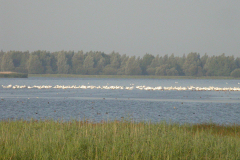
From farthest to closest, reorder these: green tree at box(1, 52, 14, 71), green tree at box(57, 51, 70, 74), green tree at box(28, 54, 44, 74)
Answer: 1. green tree at box(57, 51, 70, 74)
2. green tree at box(28, 54, 44, 74)
3. green tree at box(1, 52, 14, 71)

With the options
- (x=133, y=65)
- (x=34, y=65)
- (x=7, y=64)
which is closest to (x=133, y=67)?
(x=133, y=65)

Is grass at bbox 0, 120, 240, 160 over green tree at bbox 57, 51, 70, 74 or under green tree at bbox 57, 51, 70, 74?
under

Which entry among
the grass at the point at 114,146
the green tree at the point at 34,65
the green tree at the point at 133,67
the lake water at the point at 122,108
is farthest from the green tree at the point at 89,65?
the grass at the point at 114,146

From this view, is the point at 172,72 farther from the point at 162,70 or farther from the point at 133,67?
the point at 133,67

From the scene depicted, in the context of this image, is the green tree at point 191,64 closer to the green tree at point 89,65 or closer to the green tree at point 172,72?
the green tree at point 172,72

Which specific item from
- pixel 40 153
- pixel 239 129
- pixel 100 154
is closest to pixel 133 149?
pixel 100 154

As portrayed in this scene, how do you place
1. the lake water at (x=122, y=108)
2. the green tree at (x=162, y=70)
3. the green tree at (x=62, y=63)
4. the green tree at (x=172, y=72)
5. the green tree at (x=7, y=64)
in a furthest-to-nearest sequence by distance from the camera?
the green tree at (x=172, y=72) → the green tree at (x=162, y=70) → the green tree at (x=62, y=63) → the green tree at (x=7, y=64) → the lake water at (x=122, y=108)

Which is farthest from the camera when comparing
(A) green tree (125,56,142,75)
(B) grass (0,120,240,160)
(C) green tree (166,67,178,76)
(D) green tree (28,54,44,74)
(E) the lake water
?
(A) green tree (125,56,142,75)

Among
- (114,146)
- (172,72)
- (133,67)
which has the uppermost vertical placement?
(133,67)

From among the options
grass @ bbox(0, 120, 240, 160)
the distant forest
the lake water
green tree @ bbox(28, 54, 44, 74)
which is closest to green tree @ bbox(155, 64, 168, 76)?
the distant forest

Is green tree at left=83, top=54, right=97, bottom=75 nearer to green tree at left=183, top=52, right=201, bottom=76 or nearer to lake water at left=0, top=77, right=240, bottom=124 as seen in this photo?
green tree at left=183, top=52, right=201, bottom=76

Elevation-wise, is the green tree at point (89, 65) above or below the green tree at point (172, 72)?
above

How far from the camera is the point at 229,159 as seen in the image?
13.1m

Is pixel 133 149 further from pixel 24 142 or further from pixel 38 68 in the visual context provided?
pixel 38 68
